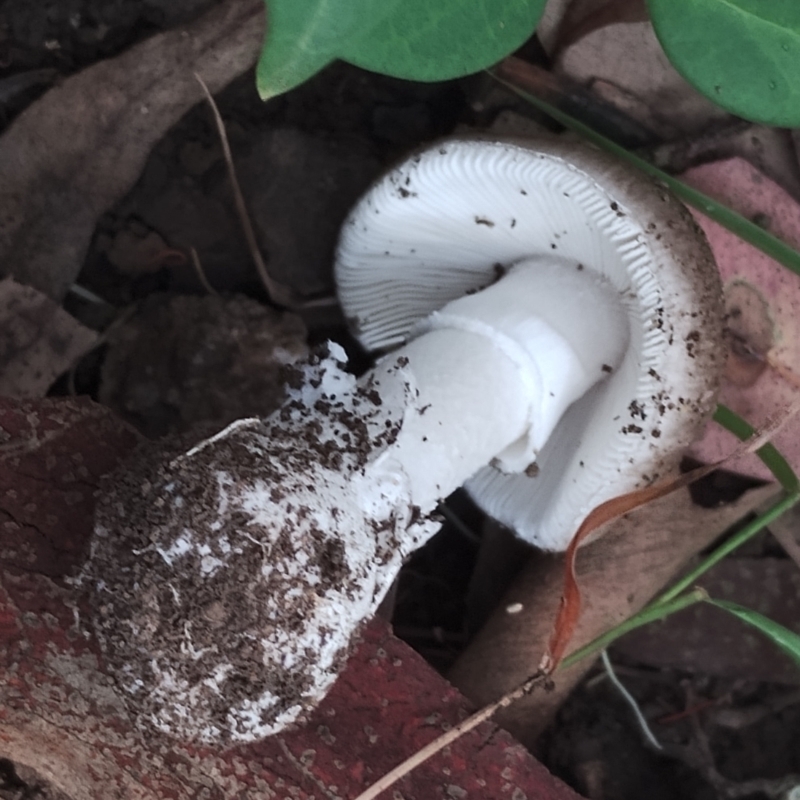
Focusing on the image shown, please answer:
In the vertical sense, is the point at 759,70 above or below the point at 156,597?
above

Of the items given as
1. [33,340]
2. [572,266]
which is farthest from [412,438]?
[33,340]

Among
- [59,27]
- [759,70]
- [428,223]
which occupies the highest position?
[759,70]

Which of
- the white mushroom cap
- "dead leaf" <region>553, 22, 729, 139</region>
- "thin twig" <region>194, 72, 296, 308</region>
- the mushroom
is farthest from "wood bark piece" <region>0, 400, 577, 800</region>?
"dead leaf" <region>553, 22, 729, 139</region>

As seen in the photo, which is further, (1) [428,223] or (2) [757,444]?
(1) [428,223]

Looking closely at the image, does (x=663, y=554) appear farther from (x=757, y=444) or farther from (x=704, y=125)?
(x=704, y=125)

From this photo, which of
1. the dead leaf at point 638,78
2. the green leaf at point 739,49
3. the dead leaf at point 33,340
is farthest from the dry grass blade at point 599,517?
the dead leaf at point 33,340

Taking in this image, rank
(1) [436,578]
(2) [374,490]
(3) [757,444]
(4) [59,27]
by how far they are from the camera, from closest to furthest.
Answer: (2) [374,490] → (3) [757,444] → (4) [59,27] → (1) [436,578]

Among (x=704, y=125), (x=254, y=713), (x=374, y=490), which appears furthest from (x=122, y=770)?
(x=704, y=125)

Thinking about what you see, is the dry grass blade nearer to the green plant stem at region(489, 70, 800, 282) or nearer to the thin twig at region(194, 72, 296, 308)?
the green plant stem at region(489, 70, 800, 282)
